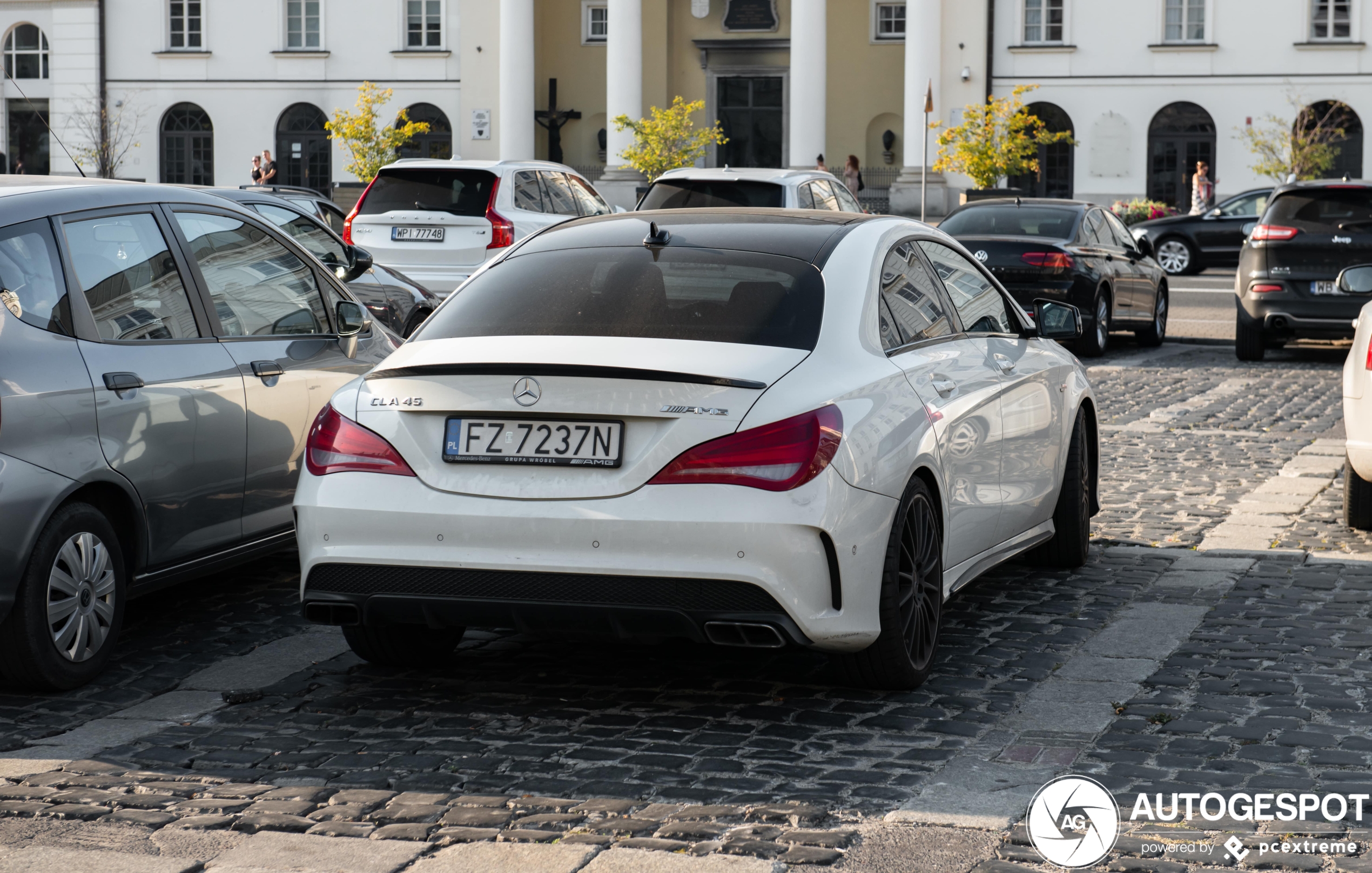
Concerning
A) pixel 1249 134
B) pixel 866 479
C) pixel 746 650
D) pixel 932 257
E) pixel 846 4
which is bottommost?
pixel 746 650

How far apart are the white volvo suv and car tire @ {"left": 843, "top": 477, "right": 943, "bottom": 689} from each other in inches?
451

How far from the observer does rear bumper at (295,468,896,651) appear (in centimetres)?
469

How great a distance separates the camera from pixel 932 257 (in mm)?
6273

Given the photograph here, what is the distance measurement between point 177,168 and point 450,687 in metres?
52.8

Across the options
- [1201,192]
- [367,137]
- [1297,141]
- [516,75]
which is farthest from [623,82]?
[1297,141]

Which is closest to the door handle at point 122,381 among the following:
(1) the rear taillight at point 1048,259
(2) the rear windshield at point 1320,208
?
(1) the rear taillight at point 1048,259

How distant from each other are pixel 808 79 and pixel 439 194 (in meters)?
31.7

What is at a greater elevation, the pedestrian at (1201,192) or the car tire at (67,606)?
the pedestrian at (1201,192)

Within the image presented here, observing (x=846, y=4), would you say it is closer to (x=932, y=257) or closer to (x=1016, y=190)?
(x=1016, y=190)

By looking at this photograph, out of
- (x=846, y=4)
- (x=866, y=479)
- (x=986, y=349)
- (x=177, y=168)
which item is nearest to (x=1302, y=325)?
(x=986, y=349)

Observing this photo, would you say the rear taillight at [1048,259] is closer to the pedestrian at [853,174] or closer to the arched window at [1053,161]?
the pedestrian at [853,174]

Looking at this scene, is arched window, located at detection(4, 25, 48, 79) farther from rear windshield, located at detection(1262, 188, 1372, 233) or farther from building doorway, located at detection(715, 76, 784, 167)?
rear windshield, located at detection(1262, 188, 1372, 233)

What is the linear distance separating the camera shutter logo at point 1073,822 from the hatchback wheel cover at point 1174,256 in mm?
28914

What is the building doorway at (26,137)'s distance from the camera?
55312 mm
